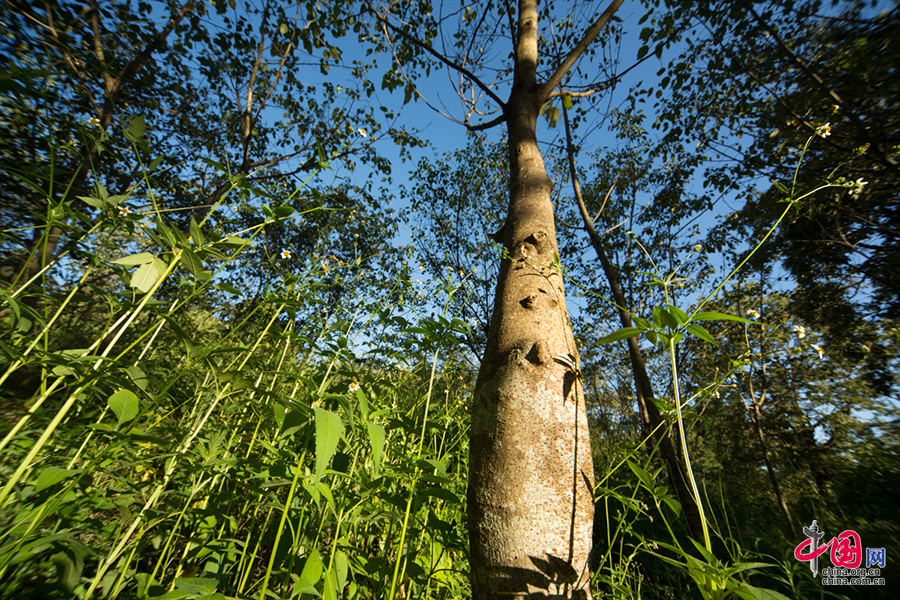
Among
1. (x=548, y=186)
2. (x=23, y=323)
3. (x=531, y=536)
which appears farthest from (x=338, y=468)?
(x=548, y=186)

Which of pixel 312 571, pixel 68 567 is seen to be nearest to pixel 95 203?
pixel 68 567

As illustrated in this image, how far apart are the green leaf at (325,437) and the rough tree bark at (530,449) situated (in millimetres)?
538

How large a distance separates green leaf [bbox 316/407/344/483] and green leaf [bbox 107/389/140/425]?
1.50 ft

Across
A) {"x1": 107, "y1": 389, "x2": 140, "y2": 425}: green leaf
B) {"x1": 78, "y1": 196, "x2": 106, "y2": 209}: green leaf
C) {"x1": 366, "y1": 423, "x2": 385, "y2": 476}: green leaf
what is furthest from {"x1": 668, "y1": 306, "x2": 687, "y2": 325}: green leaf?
{"x1": 78, "y1": 196, "x2": 106, "y2": 209}: green leaf

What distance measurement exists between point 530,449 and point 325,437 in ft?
2.00

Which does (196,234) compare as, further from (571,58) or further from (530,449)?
(571,58)

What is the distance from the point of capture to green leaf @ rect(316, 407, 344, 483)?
1.77 feet

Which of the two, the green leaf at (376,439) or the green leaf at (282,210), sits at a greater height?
the green leaf at (282,210)

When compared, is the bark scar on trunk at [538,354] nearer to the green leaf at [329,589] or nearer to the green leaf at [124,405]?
the green leaf at [329,589]

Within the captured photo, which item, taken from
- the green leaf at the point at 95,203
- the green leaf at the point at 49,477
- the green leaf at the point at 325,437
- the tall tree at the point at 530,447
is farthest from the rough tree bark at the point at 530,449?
the green leaf at the point at 95,203

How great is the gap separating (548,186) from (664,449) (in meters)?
2.49

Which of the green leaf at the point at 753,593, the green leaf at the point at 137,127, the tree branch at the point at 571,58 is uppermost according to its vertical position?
the tree branch at the point at 571,58

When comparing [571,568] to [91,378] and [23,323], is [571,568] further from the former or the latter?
[23,323]

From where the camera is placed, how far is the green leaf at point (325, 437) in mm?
541
